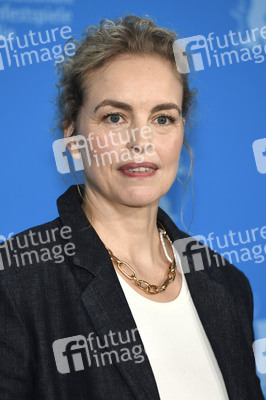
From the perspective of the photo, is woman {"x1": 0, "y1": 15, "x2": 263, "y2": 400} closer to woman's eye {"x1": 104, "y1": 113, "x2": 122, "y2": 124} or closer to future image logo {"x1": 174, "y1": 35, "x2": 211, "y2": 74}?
woman's eye {"x1": 104, "y1": 113, "x2": 122, "y2": 124}

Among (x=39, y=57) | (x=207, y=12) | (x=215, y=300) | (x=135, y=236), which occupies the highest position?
(x=207, y=12)

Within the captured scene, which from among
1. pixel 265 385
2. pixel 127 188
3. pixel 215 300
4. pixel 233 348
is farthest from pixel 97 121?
pixel 265 385

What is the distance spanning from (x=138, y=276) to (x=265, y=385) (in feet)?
2.57

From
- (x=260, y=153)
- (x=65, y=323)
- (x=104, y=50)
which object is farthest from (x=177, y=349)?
(x=260, y=153)

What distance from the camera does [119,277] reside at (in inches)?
51.9

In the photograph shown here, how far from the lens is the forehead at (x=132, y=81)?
4.31 ft

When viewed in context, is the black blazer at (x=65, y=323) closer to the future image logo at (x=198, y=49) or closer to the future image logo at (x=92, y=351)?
the future image logo at (x=92, y=351)

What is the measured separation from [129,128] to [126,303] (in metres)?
0.42

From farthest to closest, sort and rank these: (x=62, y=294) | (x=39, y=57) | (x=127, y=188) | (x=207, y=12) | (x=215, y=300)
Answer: (x=207, y=12) → (x=39, y=57) → (x=215, y=300) → (x=127, y=188) → (x=62, y=294)

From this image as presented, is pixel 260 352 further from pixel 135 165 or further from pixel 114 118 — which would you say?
pixel 114 118

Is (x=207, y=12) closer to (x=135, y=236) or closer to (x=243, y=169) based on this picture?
(x=243, y=169)

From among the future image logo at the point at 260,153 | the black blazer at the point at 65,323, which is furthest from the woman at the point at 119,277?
the future image logo at the point at 260,153

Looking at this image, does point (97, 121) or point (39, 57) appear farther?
point (39, 57)

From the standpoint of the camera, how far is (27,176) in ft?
5.47
